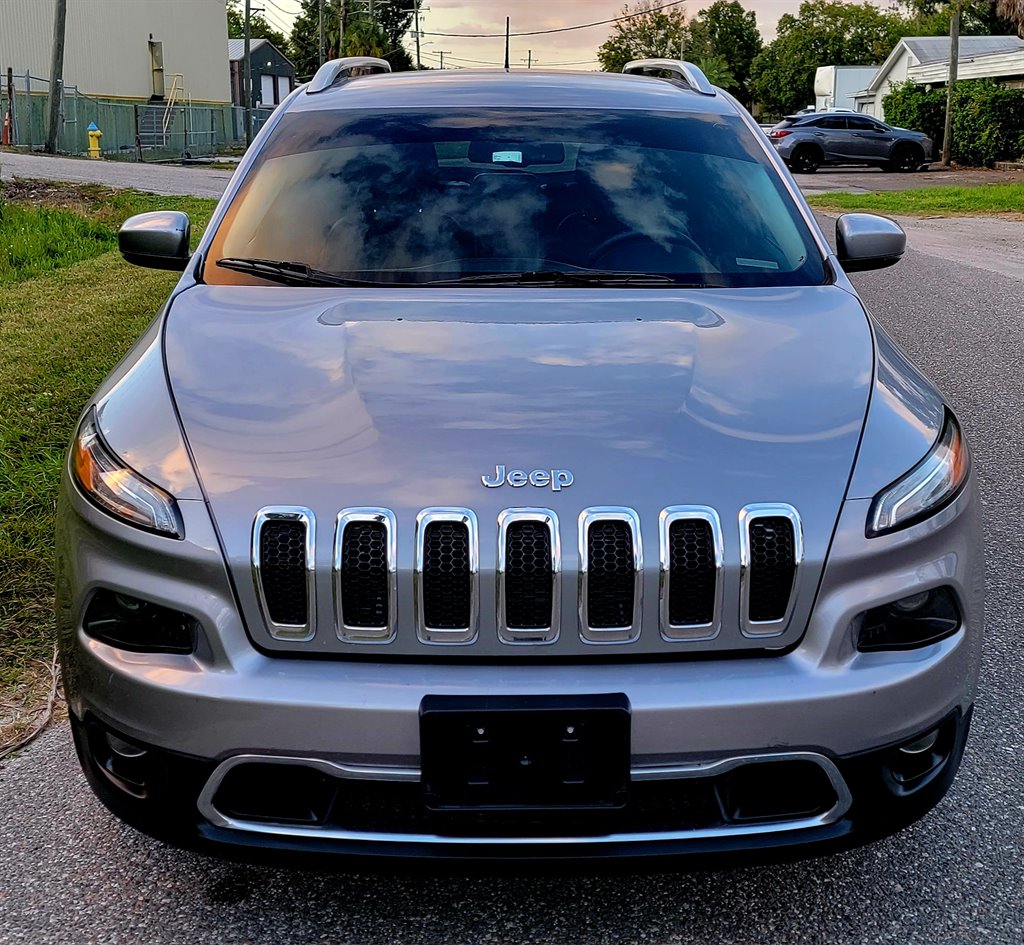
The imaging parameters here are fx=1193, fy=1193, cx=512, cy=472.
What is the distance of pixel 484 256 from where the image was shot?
3303 millimetres

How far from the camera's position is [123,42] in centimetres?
4938

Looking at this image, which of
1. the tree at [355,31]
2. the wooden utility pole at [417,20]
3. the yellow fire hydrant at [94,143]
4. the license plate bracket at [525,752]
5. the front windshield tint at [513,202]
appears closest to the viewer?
the license plate bracket at [525,752]

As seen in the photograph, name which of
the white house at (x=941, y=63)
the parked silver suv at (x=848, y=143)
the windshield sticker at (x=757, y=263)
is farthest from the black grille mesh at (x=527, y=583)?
the white house at (x=941, y=63)

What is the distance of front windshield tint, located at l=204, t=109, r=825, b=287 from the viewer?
3.29m

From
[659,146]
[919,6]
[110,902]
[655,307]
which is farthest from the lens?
[919,6]

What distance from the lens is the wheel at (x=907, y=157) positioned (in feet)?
107

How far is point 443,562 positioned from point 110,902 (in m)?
1.08

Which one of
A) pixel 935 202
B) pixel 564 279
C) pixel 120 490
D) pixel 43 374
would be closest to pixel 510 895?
pixel 120 490

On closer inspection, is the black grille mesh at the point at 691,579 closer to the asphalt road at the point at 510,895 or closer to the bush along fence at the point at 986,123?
the asphalt road at the point at 510,895

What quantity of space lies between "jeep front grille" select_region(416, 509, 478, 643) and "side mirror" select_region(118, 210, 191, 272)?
187 cm

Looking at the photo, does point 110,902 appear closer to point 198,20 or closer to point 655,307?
point 655,307

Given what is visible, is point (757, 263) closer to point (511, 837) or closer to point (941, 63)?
point (511, 837)

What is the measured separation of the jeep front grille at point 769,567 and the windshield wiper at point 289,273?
143cm

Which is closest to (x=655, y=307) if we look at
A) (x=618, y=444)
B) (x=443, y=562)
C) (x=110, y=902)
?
(x=618, y=444)
